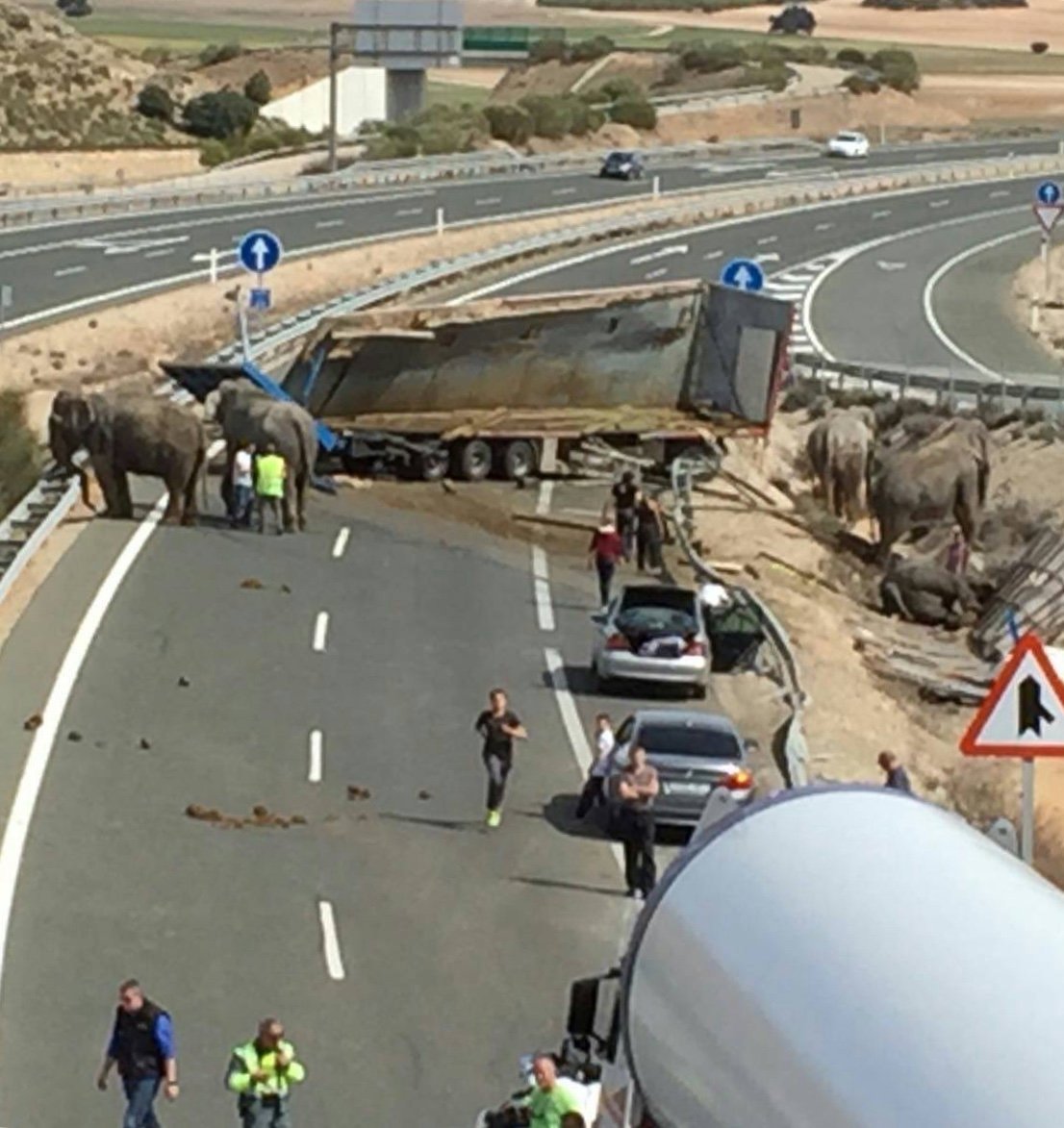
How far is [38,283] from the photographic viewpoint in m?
60.2

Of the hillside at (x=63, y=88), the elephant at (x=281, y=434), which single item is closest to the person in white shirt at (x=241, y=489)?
the elephant at (x=281, y=434)

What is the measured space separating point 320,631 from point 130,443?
513 centimetres

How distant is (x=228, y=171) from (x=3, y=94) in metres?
22.5

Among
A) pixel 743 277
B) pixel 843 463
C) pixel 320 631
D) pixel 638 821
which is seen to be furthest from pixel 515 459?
pixel 638 821

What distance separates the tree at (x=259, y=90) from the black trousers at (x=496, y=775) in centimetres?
9760

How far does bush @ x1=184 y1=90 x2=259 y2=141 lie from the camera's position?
A: 111 metres

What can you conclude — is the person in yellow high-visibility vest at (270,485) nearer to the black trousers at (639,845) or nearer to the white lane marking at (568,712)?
the white lane marking at (568,712)

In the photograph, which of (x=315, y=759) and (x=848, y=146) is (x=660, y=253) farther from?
(x=315, y=759)

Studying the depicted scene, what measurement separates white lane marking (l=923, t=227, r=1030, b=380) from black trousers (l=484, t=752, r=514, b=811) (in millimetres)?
34341

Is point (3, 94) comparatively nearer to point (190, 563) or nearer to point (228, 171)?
point (228, 171)

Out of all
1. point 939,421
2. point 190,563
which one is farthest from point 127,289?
point 190,563

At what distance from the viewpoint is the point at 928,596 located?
38.6 m

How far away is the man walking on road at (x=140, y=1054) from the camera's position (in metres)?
17.3

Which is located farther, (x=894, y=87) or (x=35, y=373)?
(x=894, y=87)
